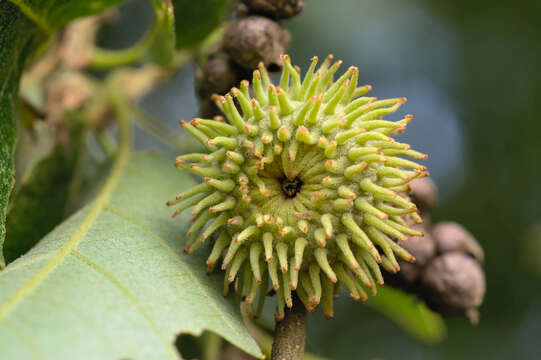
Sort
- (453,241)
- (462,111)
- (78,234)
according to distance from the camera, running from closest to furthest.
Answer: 1. (78,234)
2. (453,241)
3. (462,111)

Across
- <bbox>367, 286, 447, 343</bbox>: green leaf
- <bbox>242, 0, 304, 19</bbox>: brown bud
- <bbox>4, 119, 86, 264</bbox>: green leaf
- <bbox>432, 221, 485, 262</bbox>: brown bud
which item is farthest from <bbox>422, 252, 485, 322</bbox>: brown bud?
<bbox>4, 119, 86, 264</bbox>: green leaf

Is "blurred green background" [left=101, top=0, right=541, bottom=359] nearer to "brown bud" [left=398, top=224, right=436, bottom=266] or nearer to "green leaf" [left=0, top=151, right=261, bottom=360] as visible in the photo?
"brown bud" [left=398, top=224, right=436, bottom=266]

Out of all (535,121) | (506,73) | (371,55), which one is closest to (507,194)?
(535,121)

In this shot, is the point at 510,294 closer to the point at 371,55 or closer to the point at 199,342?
the point at 371,55

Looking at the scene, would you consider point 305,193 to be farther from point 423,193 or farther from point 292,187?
point 423,193

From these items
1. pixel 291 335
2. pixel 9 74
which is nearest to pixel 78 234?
pixel 9 74

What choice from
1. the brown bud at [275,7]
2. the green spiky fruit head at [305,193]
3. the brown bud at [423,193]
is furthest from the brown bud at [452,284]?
the brown bud at [275,7]
